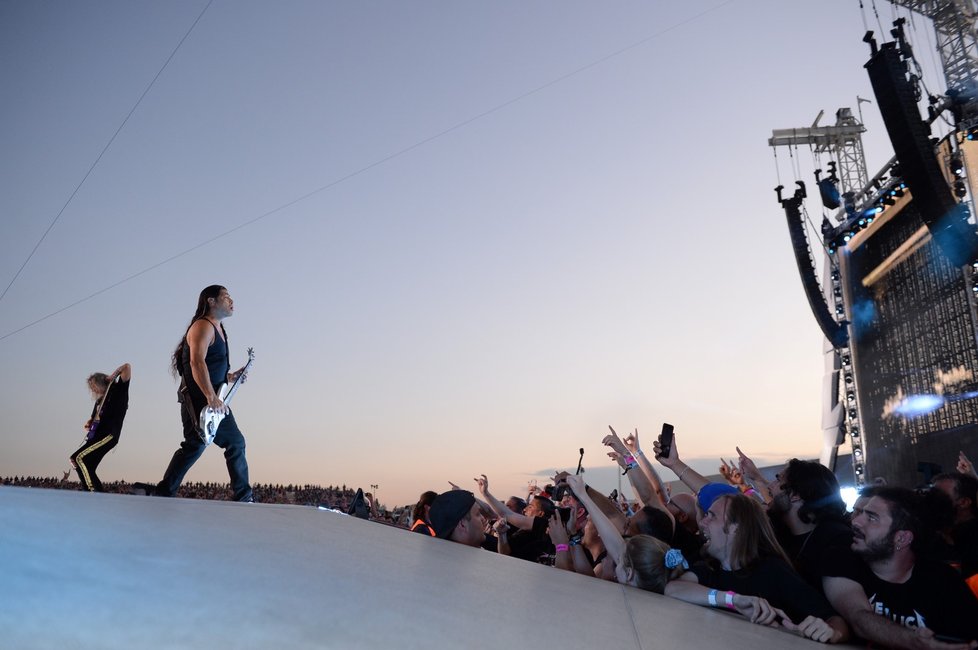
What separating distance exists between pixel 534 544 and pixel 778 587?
1907 millimetres

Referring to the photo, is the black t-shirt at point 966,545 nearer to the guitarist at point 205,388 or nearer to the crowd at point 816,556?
the crowd at point 816,556

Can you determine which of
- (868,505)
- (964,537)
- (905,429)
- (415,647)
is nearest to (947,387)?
(905,429)

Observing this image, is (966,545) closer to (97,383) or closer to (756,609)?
(756,609)

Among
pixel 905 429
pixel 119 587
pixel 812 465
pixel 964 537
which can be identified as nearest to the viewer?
pixel 119 587

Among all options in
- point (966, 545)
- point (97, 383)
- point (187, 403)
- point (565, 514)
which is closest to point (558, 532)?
point (565, 514)

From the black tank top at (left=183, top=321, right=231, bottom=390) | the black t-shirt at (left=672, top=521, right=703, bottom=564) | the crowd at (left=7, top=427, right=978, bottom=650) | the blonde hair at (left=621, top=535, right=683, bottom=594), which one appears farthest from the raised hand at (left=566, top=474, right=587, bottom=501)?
the black tank top at (left=183, top=321, right=231, bottom=390)

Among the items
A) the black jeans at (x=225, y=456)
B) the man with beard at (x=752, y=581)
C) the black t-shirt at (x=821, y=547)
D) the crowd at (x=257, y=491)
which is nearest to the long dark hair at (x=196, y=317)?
the black jeans at (x=225, y=456)

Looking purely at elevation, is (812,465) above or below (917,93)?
below

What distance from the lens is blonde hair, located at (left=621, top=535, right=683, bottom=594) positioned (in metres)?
2.04

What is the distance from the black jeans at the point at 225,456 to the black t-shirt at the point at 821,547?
2736 millimetres

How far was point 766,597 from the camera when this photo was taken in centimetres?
180

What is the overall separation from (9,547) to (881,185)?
50.1 ft

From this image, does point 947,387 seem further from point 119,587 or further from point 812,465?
point 119,587

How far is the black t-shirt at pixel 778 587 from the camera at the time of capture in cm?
169
